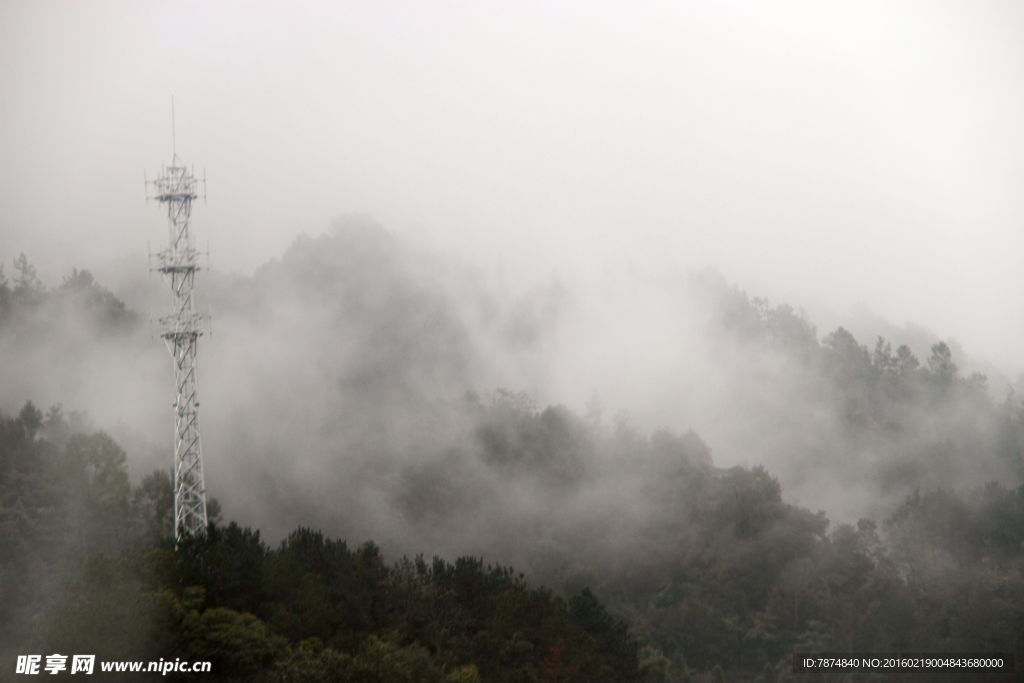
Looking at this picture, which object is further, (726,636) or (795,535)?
(795,535)

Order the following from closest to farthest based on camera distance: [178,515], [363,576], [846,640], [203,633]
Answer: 1. [203,633]
2. [178,515]
3. [363,576]
4. [846,640]

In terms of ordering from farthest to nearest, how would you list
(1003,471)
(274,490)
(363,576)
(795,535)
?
1. (1003,471)
2. (795,535)
3. (274,490)
4. (363,576)

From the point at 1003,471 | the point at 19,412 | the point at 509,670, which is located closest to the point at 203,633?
the point at 509,670

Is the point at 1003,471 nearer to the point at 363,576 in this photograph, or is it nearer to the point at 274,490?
the point at 274,490

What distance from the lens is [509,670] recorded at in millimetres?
36750

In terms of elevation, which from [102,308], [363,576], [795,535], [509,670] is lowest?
[509,670]

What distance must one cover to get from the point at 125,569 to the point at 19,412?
57.1 ft

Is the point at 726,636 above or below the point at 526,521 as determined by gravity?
below

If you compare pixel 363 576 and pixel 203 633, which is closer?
pixel 203 633

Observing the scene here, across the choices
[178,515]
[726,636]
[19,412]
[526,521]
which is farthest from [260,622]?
[526,521]

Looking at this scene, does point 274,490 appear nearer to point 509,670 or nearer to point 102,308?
point 102,308

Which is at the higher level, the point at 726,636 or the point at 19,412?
the point at 19,412

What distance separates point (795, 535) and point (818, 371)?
63.7 feet

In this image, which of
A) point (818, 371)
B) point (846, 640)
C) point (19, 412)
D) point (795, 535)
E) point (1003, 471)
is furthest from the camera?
point (818, 371)
